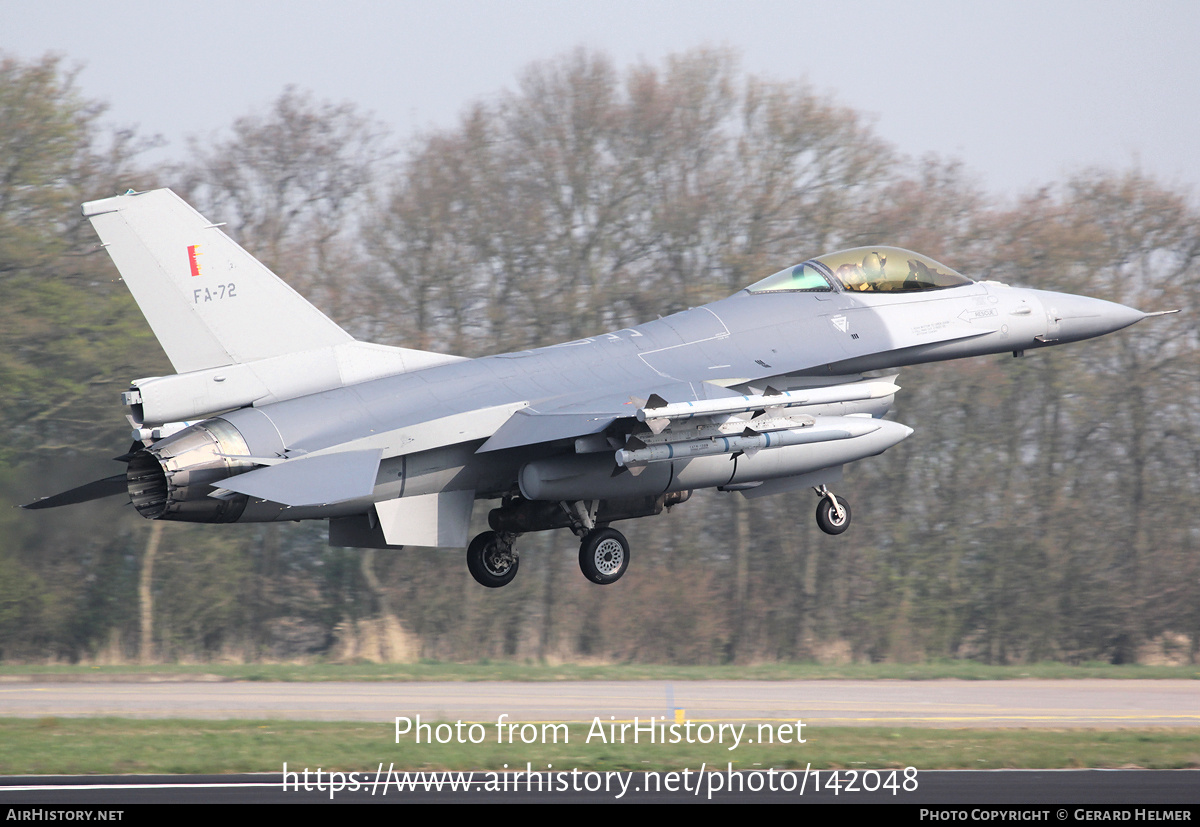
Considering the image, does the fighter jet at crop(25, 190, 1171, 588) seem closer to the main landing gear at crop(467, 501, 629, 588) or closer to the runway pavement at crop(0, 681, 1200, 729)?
the main landing gear at crop(467, 501, 629, 588)

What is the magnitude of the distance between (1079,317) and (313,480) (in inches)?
419

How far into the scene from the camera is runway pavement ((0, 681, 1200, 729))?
18375 mm

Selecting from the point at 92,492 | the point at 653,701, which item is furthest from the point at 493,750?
the point at 653,701

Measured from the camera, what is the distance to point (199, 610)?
32.1 m

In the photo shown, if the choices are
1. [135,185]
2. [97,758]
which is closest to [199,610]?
[135,185]

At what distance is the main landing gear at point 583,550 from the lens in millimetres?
15641

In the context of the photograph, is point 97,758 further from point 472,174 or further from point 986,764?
point 472,174

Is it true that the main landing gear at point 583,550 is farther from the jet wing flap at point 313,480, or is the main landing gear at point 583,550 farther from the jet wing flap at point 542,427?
the jet wing flap at point 313,480

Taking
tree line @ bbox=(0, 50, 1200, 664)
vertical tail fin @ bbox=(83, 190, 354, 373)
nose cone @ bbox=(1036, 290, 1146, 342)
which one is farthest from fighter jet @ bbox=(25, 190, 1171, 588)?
tree line @ bbox=(0, 50, 1200, 664)

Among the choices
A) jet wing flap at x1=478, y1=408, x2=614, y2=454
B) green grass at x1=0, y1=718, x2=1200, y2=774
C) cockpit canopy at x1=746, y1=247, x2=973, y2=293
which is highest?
cockpit canopy at x1=746, y1=247, x2=973, y2=293

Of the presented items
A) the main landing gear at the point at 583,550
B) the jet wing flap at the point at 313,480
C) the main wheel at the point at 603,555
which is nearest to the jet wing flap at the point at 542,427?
the jet wing flap at the point at 313,480

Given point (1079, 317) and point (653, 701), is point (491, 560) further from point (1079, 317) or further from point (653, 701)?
point (1079, 317)

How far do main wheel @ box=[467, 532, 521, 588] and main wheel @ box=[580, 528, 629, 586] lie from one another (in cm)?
107

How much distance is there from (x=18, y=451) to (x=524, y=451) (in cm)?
1668
